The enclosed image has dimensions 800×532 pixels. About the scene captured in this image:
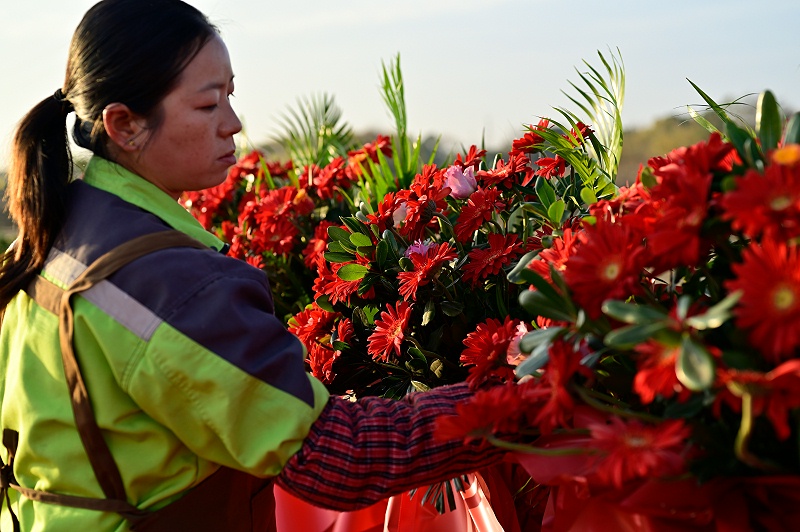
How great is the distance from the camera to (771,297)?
0.89 meters

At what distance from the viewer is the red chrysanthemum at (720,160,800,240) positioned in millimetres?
937

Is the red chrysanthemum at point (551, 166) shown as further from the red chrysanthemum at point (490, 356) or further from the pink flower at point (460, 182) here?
the red chrysanthemum at point (490, 356)

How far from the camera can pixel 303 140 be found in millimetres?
3750

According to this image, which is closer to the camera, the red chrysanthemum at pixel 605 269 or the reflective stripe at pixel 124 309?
the red chrysanthemum at pixel 605 269

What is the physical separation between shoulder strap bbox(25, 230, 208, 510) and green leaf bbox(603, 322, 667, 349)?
0.65 metres

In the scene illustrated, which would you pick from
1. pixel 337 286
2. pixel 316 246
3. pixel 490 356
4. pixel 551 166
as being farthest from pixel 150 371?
pixel 316 246

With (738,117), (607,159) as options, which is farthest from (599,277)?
(607,159)

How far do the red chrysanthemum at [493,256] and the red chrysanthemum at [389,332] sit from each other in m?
0.13

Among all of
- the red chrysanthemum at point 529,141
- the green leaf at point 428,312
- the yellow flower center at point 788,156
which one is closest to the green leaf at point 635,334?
the yellow flower center at point 788,156

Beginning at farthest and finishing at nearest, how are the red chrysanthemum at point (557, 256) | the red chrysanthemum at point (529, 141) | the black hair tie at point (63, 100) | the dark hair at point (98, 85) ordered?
the red chrysanthemum at point (529, 141)
the black hair tie at point (63, 100)
the dark hair at point (98, 85)
the red chrysanthemum at point (557, 256)

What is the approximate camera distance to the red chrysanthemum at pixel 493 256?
1607mm

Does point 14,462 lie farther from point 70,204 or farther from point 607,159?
point 607,159

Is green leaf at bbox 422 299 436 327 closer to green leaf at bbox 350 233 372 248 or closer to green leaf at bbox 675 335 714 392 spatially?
green leaf at bbox 350 233 372 248

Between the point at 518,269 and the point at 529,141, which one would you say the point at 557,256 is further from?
the point at 529,141
